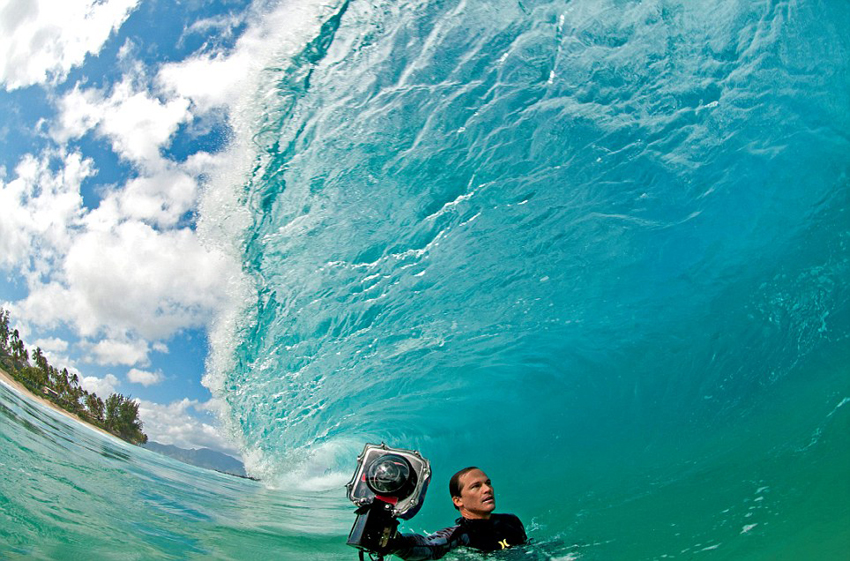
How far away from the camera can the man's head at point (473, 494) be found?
3.35 meters

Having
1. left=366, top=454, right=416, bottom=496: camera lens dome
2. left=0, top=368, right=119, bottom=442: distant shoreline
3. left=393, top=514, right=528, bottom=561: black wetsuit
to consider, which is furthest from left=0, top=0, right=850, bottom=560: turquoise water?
left=366, top=454, right=416, bottom=496: camera lens dome

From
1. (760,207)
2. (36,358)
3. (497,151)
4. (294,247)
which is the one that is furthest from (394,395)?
(36,358)

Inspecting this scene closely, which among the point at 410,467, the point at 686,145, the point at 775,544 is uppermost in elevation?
the point at 686,145

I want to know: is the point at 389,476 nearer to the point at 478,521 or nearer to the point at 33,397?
the point at 478,521

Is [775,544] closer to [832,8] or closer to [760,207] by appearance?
[760,207]

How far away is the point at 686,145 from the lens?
7008 mm

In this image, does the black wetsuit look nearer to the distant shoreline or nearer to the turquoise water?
the turquoise water

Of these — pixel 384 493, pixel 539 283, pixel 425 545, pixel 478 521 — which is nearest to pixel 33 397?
pixel 539 283

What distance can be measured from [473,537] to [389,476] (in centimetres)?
160

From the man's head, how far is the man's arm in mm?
300

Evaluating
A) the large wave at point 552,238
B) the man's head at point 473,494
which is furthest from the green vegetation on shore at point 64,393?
the man's head at point 473,494

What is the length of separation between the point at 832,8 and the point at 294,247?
9.12 meters

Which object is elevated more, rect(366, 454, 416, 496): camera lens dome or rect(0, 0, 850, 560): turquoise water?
rect(0, 0, 850, 560): turquoise water

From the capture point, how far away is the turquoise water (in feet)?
20.0
